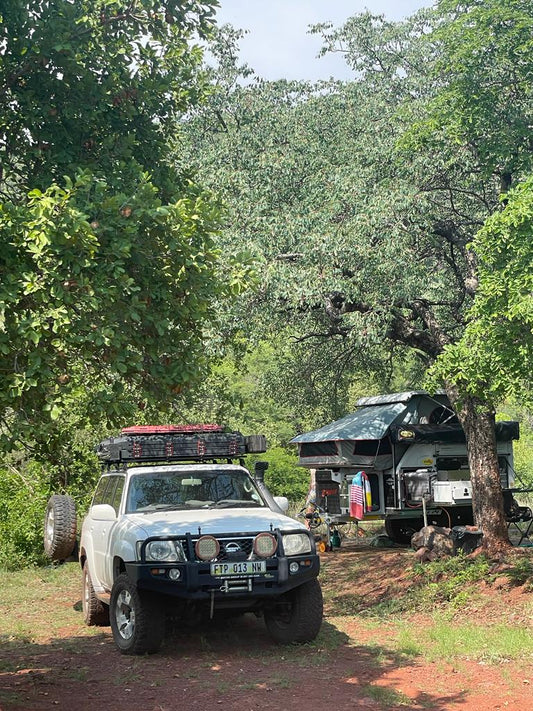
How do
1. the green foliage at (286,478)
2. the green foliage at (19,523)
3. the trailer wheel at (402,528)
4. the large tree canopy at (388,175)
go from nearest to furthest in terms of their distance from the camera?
the large tree canopy at (388,175)
the green foliage at (19,523)
the trailer wheel at (402,528)
the green foliage at (286,478)

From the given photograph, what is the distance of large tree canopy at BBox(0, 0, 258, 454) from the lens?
6.39m

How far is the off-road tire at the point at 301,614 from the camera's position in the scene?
8336 millimetres

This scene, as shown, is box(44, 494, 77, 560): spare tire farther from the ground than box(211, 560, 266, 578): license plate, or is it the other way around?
box(44, 494, 77, 560): spare tire

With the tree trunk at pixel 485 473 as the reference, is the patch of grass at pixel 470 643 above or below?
below

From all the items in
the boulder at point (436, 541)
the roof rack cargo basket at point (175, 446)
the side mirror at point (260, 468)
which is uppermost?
the roof rack cargo basket at point (175, 446)

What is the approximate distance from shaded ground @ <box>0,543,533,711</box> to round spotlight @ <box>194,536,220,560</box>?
0.96m

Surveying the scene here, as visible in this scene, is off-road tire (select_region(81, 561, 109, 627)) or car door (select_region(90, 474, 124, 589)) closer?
car door (select_region(90, 474, 124, 589))

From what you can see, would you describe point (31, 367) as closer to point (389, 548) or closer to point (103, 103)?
point (103, 103)

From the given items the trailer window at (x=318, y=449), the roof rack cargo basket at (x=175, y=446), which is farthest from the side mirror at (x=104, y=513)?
the trailer window at (x=318, y=449)

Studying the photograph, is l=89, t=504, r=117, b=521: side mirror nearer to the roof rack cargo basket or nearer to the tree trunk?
the roof rack cargo basket

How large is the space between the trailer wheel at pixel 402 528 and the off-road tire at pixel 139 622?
11.0 meters

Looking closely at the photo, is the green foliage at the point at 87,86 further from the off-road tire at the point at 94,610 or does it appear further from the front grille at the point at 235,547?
the off-road tire at the point at 94,610

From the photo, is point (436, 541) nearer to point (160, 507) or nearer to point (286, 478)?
point (160, 507)

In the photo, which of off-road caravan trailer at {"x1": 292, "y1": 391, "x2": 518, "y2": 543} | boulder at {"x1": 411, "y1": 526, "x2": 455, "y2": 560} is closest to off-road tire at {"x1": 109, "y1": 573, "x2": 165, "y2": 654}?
boulder at {"x1": 411, "y1": 526, "x2": 455, "y2": 560}
